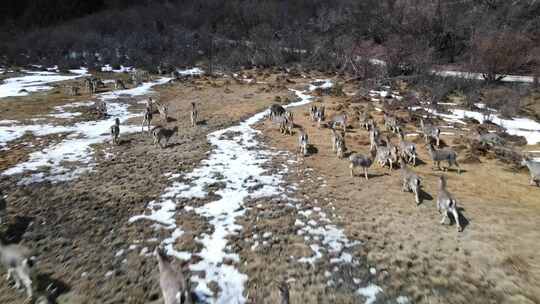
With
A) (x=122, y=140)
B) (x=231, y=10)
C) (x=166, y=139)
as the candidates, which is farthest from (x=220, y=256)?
(x=231, y=10)

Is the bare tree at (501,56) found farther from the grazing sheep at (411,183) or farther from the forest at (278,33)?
the grazing sheep at (411,183)

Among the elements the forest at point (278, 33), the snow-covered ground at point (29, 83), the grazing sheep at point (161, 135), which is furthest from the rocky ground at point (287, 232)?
the forest at point (278, 33)

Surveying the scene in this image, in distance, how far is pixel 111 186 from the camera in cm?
1541

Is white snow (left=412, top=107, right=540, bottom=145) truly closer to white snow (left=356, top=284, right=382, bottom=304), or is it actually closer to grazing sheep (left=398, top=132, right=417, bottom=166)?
grazing sheep (left=398, top=132, right=417, bottom=166)

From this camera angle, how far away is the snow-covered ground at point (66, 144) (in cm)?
1695

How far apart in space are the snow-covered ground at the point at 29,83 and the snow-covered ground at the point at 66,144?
937cm

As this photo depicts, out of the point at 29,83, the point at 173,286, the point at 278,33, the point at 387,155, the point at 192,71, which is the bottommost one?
the point at 29,83

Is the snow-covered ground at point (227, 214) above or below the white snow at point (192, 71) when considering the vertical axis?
below

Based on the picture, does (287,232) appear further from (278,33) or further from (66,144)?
(278,33)

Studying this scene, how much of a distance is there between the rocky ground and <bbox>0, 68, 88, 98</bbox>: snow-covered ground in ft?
66.9

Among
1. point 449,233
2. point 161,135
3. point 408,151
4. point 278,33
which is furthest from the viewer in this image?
point 278,33

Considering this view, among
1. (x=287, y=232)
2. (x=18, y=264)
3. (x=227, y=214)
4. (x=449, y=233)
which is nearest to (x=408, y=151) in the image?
(x=449, y=233)

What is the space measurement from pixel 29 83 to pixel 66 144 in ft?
87.2

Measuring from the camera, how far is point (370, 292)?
9.30 metres
